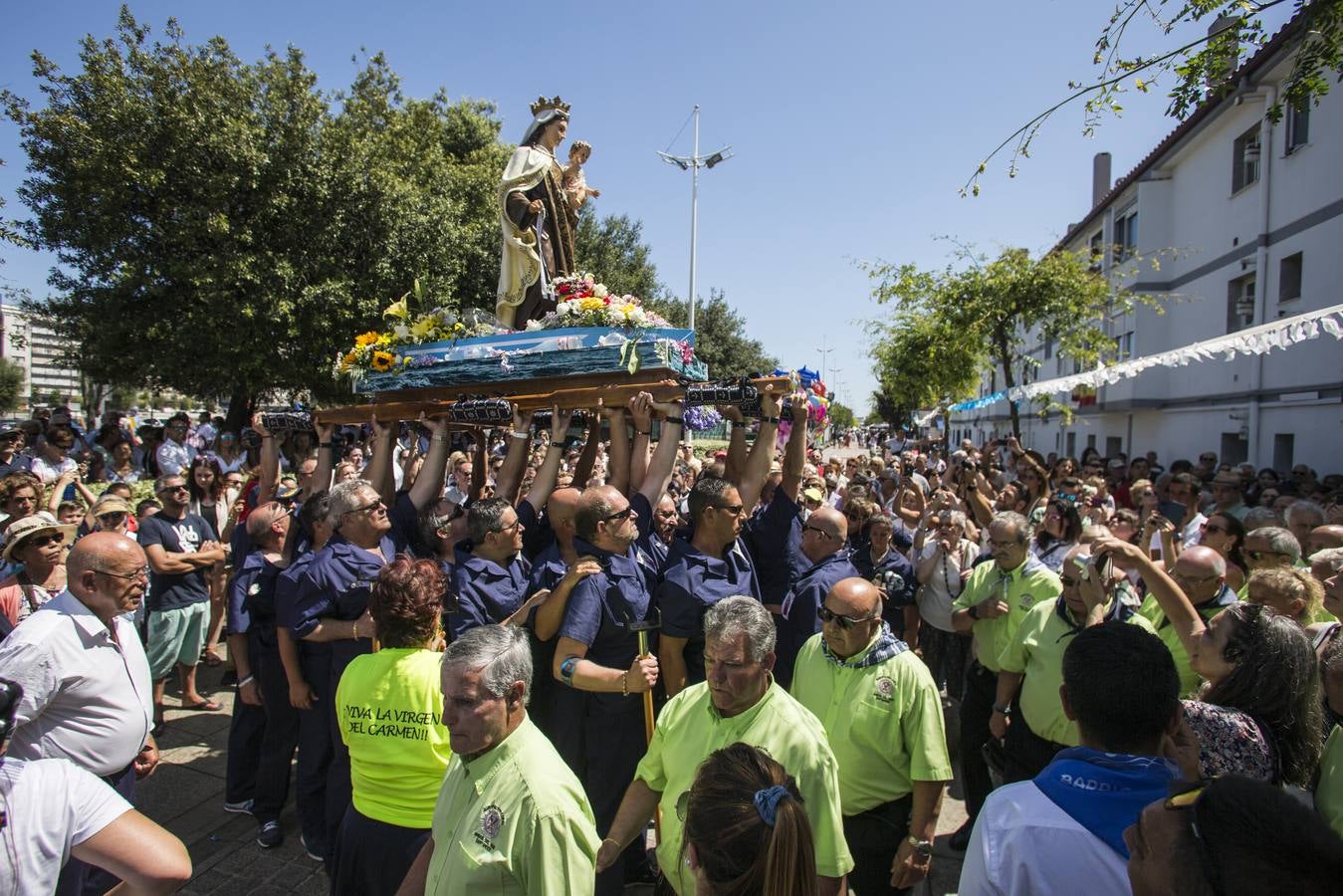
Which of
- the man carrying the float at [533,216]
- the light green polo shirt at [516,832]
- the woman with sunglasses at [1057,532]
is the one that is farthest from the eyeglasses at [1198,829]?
the man carrying the float at [533,216]

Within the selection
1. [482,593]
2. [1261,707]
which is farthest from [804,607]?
[1261,707]

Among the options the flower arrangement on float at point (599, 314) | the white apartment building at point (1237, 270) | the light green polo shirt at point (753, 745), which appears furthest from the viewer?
the white apartment building at point (1237, 270)

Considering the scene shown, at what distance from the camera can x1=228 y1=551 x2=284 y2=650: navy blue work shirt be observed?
15.9ft

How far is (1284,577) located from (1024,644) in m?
1.21

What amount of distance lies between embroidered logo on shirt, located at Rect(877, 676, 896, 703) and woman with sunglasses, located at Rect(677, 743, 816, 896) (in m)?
1.33

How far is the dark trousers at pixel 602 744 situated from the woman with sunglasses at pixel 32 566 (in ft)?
9.55

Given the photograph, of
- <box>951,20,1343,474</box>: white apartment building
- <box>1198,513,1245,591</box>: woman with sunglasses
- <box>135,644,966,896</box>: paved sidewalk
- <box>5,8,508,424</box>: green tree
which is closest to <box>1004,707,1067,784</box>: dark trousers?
<box>135,644,966,896</box>: paved sidewalk

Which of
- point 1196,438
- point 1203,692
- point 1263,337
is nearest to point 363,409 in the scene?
point 1203,692

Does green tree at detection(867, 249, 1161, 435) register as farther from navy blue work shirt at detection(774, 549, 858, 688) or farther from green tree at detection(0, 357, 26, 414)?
green tree at detection(0, 357, 26, 414)

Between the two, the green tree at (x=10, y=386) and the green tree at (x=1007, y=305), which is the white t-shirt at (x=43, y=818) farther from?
the green tree at (x=10, y=386)

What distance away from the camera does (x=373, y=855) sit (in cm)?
288

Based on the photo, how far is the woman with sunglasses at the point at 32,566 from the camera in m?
4.05

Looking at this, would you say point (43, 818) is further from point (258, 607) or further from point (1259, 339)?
point (1259, 339)

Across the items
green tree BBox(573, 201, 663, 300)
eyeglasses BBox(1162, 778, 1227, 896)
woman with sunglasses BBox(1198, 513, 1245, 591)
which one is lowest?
eyeglasses BBox(1162, 778, 1227, 896)
